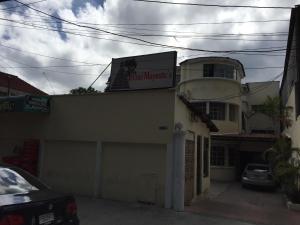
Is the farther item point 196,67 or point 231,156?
point 196,67

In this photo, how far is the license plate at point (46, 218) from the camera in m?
5.21

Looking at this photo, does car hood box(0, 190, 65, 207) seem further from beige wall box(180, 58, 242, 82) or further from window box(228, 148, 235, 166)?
beige wall box(180, 58, 242, 82)

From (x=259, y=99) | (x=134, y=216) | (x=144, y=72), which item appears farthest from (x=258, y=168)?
(x=259, y=99)

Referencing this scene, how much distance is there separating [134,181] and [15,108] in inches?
202

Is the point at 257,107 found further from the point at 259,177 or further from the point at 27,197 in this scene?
the point at 27,197

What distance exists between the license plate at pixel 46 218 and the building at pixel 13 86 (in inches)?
986

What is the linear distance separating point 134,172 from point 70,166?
269 centimetres

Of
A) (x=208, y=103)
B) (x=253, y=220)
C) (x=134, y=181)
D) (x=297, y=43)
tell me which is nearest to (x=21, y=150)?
(x=134, y=181)

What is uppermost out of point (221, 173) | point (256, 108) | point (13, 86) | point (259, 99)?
point (259, 99)

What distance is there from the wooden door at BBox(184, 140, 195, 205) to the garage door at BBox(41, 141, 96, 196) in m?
3.19

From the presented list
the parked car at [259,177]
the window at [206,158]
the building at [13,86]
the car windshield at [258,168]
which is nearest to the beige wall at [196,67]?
the car windshield at [258,168]

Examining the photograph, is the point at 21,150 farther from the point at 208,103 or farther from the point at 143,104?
the point at 208,103

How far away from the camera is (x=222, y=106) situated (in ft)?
84.4

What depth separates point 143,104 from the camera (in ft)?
38.4
